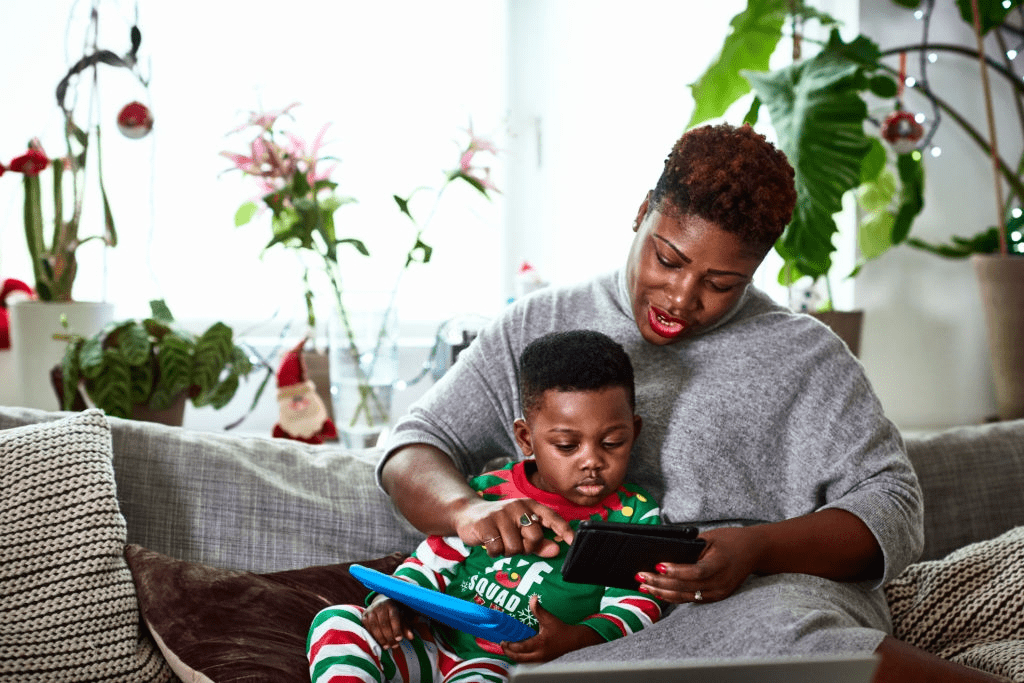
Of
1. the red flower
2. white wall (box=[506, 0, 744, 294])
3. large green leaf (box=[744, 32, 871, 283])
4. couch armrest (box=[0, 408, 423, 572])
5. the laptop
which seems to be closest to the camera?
the laptop

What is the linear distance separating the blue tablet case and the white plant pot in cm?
110

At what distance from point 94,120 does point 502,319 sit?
146cm

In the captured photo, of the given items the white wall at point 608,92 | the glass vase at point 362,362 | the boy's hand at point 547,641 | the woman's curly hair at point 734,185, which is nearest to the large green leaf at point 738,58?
the white wall at point 608,92

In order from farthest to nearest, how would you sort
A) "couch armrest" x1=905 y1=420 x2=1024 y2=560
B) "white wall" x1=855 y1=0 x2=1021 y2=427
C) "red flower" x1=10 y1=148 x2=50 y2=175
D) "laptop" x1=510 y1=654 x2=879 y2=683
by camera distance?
1. "white wall" x1=855 y1=0 x2=1021 y2=427
2. "red flower" x1=10 y1=148 x2=50 y2=175
3. "couch armrest" x1=905 y1=420 x2=1024 y2=560
4. "laptop" x1=510 y1=654 x2=879 y2=683

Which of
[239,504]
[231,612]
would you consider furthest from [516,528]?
[239,504]

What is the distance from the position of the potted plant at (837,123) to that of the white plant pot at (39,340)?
1483 millimetres

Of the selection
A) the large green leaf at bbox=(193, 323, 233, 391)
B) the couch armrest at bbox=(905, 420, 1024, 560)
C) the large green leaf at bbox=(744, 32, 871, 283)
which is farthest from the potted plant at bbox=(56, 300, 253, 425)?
the couch armrest at bbox=(905, 420, 1024, 560)

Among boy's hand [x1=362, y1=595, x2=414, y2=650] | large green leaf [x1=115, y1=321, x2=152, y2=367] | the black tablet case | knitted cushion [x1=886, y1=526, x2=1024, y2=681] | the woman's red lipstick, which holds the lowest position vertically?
knitted cushion [x1=886, y1=526, x2=1024, y2=681]

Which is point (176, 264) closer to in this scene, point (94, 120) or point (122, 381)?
point (94, 120)

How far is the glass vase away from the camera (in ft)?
6.20

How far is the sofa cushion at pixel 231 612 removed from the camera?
1.18 metres

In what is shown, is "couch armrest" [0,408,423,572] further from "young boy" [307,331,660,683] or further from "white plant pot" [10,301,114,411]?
"white plant pot" [10,301,114,411]

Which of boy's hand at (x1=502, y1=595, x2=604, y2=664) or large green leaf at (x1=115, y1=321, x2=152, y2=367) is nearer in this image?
boy's hand at (x1=502, y1=595, x2=604, y2=664)

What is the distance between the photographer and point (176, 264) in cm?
256
